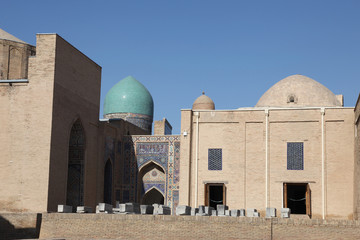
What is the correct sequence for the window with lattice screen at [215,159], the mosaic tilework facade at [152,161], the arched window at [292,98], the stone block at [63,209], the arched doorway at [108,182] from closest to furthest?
the stone block at [63,209] < the window with lattice screen at [215,159] < the arched doorway at [108,182] < the mosaic tilework facade at [152,161] < the arched window at [292,98]

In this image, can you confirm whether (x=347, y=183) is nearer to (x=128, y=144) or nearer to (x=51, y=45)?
(x=128, y=144)

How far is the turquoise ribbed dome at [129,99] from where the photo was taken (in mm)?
31062

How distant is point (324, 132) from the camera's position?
66.4ft

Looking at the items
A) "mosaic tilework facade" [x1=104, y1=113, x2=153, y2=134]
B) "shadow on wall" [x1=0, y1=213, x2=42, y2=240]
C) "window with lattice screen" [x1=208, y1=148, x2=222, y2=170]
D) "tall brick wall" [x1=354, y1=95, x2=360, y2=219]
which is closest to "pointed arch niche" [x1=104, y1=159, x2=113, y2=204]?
"window with lattice screen" [x1=208, y1=148, x2=222, y2=170]

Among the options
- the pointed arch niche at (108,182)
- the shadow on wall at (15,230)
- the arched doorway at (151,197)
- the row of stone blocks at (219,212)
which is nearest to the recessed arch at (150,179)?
the arched doorway at (151,197)

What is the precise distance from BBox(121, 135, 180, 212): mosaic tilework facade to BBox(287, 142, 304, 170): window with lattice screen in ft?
15.1

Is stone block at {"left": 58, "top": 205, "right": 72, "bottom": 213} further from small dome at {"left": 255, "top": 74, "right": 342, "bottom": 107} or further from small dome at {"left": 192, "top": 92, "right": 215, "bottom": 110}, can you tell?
small dome at {"left": 192, "top": 92, "right": 215, "bottom": 110}

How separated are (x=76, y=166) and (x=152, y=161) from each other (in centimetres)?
373

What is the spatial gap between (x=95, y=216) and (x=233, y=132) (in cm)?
774

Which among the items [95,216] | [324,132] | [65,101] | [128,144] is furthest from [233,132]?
[95,216]

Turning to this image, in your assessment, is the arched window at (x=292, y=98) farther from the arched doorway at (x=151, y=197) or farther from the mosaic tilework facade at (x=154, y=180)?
the arched doorway at (x=151, y=197)

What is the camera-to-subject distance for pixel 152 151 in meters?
22.8

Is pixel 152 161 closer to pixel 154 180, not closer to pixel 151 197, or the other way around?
pixel 154 180

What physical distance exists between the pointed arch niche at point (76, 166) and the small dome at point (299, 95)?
8.45 m
